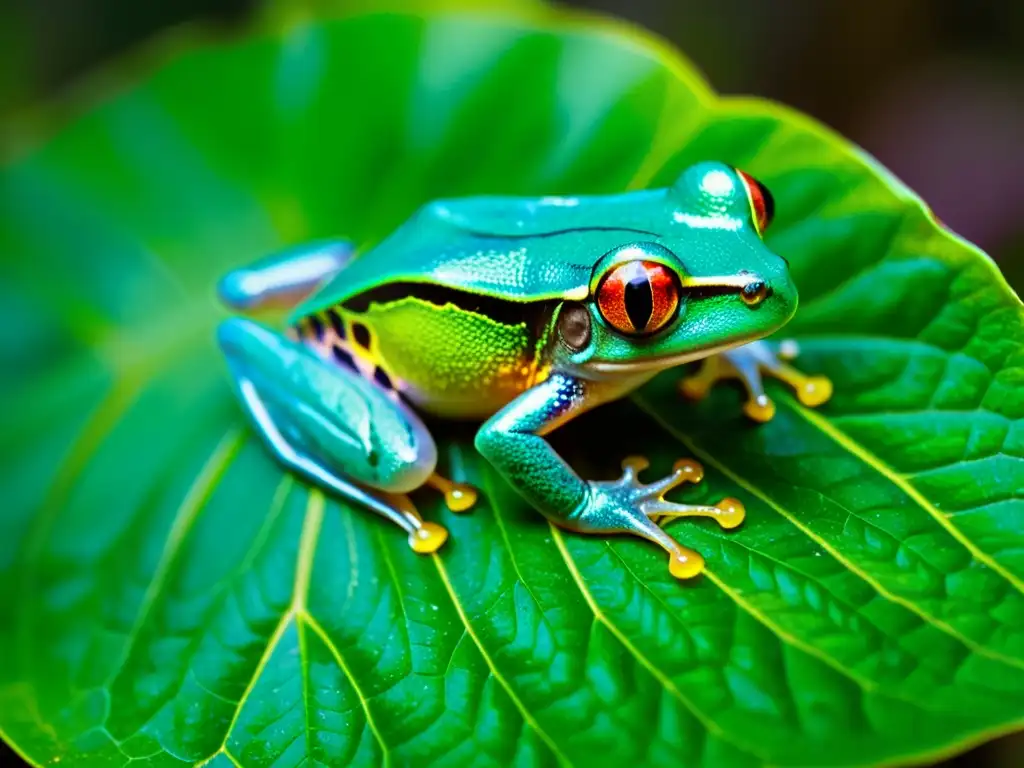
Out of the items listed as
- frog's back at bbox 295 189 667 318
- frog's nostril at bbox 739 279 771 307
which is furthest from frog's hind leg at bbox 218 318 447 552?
frog's nostril at bbox 739 279 771 307

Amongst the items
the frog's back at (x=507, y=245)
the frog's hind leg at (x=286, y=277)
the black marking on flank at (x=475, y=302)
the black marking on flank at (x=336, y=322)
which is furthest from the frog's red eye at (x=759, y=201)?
the frog's hind leg at (x=286, y=277)

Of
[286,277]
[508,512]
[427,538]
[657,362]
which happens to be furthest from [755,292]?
[286,277]

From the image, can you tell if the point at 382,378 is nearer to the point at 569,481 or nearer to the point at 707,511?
the point at 569,481

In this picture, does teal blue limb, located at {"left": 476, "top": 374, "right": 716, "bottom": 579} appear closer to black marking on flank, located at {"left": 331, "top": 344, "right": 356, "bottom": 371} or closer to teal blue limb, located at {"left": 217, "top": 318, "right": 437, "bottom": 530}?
teal blue limb, located at {"left": 217, "top": 318, "right": 437, "bottom": 530}

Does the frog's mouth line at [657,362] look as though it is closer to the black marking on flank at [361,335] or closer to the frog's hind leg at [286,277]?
the black marking on flank at [361,335]

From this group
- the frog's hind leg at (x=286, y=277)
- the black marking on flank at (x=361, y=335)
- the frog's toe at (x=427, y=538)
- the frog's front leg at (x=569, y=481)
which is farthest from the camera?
the frog's hind leg at (x=286, y=277)

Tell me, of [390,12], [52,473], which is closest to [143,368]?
[52,473]
